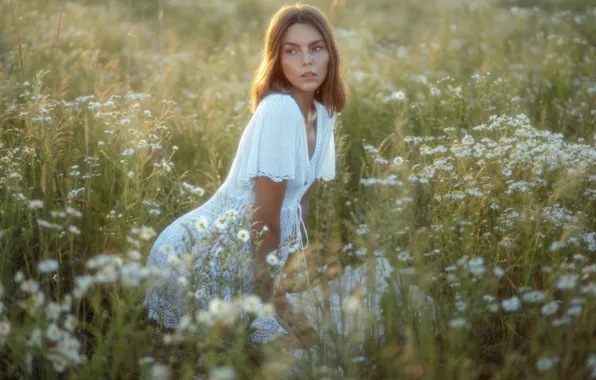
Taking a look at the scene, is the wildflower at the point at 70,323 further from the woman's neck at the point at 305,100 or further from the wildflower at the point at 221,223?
the woman's neck at the point at 305,100

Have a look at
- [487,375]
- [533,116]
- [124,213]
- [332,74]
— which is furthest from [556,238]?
[533,116]

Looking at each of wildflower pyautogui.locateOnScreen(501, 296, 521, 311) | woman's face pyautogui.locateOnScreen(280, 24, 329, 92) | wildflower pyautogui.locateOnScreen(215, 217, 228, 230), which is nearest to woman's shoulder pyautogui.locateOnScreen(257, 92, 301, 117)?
woman's face pyautogui.locateOnScreen(280, 24, 329, 92)

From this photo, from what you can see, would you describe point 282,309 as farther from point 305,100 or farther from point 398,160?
point 305,100

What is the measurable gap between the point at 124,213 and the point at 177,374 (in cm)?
86

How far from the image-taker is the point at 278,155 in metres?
2.91

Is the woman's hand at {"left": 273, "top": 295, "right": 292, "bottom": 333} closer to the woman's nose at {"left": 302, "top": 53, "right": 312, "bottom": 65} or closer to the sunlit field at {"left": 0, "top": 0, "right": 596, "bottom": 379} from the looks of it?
the sunlit field at {"left": 0, "top": 0, "right": 596, "bottom": 379}

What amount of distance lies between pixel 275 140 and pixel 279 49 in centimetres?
60

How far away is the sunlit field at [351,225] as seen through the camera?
1996 millimetres

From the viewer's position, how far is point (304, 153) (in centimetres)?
310

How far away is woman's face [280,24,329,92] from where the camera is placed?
3146mm

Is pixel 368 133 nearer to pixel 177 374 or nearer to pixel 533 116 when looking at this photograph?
pixel 533 116

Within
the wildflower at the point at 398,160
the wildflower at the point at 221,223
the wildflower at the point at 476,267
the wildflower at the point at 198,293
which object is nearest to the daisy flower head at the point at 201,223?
the wildflower at the point at 221,223

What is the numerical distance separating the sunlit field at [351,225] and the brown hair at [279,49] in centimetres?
48

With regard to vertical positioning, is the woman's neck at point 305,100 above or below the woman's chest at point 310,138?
above
